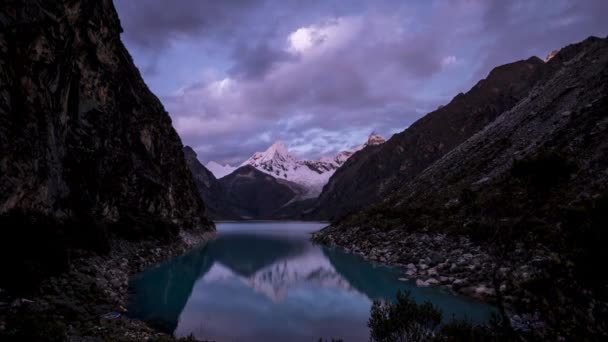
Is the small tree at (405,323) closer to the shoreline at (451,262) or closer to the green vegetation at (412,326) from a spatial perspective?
the green vegetation at (412,326)

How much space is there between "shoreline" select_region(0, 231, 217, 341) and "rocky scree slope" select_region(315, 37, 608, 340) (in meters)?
14.2

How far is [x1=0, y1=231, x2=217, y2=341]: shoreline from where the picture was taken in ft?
39.8

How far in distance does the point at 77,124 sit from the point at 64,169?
30.7ft

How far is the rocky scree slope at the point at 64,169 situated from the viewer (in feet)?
53.9

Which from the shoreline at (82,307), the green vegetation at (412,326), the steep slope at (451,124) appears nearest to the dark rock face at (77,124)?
the shoreline at (82,307)

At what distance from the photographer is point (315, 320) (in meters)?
19.5

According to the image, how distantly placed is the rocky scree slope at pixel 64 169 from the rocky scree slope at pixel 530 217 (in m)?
14.7

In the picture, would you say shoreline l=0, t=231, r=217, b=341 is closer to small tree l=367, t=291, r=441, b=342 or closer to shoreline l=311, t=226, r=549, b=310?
small tree l=367, t=291, r=441, b=342

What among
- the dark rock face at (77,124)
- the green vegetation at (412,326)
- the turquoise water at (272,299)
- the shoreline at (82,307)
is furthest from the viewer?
the dark rock face at (77,124)

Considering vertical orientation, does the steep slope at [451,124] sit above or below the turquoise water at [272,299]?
above

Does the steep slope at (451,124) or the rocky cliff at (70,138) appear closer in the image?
the rocky cliff at (70,138)

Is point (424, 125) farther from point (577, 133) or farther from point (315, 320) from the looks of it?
point (315, 320)

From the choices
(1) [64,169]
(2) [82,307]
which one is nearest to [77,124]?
(1) [64,169]

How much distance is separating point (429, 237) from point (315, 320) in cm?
2049
